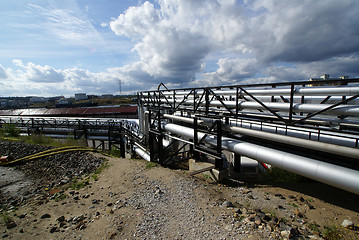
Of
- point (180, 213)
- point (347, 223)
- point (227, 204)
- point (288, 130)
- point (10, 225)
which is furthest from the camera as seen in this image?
point (288, 130)

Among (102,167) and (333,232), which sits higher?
(333,232)

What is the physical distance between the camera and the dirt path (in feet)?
16.4

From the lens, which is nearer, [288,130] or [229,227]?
[229,227]

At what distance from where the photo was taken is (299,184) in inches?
309

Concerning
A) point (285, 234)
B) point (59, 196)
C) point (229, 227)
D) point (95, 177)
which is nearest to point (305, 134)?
point (285, 234)

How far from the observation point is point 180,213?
594 cm

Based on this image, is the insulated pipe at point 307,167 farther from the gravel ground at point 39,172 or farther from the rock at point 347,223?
the gravel ground at point 39,172

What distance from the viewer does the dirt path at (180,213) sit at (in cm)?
501

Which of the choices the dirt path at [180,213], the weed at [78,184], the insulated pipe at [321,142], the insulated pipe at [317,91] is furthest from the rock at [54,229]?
the insulated pipe at [317,91]

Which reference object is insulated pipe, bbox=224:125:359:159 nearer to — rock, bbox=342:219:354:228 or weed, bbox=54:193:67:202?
rock, bbox=342:219:354:228

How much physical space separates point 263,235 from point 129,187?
5.84 metres

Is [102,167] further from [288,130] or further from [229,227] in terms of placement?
[288,130]

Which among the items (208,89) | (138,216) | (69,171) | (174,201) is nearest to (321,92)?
(208,89)

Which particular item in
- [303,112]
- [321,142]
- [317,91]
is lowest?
[321,142]
